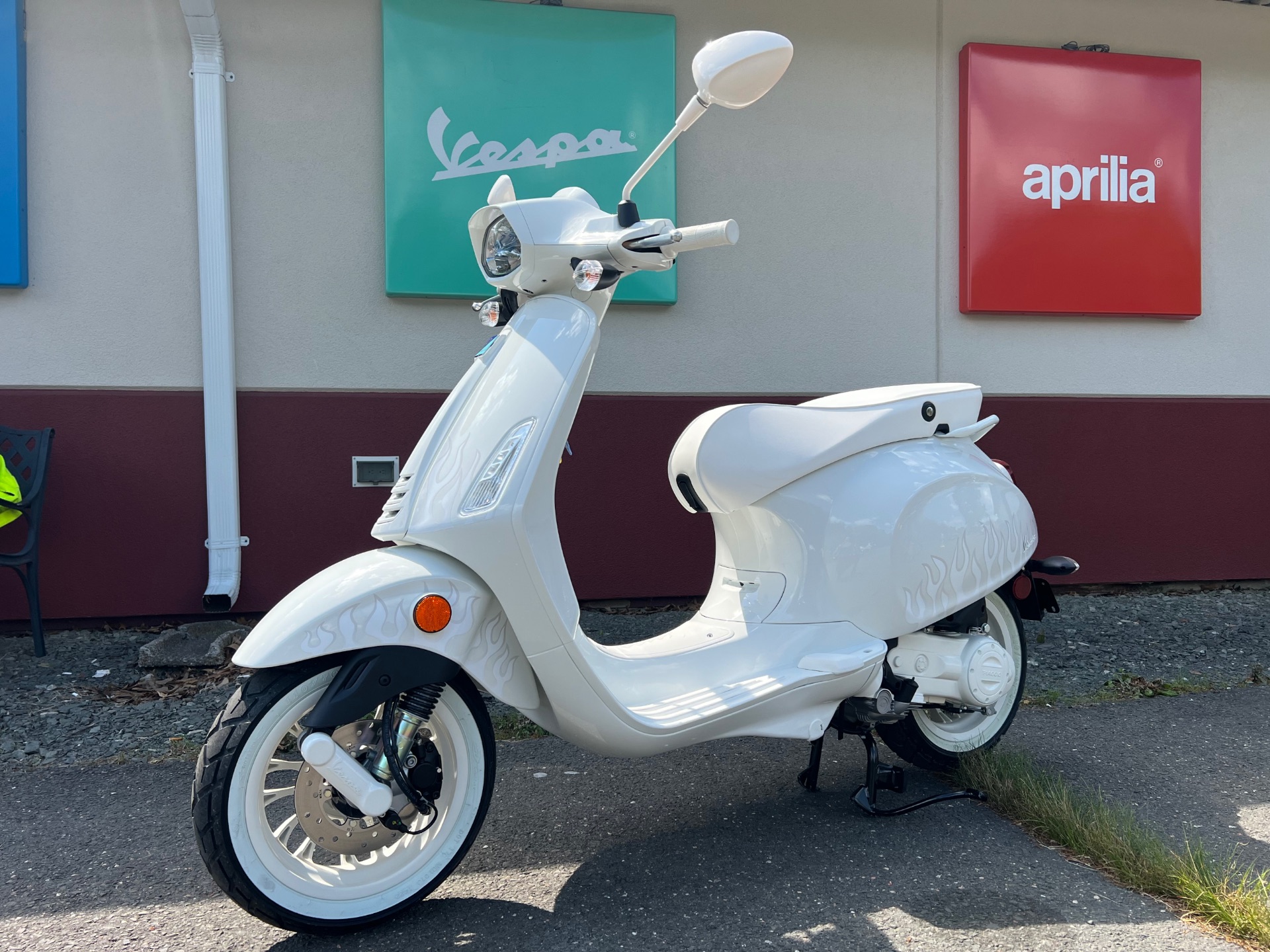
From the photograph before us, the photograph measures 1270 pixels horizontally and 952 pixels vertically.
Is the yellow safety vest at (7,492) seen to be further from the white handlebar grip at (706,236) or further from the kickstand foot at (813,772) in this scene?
the kickstand foot at (813,772)

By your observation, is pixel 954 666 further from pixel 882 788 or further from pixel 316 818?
pixel 316 818

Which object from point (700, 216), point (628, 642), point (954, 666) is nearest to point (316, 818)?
point (954, 666)

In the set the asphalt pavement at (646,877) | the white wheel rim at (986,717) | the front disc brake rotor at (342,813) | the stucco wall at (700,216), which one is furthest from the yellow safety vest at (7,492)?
the white wheel rim at (986,717)

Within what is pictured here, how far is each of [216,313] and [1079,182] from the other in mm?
4417

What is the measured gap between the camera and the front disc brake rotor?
196 centimetres

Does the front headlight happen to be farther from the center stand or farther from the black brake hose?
the center stand

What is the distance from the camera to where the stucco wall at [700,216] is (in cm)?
425

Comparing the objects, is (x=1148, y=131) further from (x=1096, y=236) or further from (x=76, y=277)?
(x=76, y=277)

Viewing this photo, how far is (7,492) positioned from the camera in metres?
3.85

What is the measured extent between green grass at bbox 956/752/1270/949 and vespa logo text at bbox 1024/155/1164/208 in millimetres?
3348

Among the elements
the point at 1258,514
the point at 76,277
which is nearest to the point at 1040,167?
the point at 1258,514

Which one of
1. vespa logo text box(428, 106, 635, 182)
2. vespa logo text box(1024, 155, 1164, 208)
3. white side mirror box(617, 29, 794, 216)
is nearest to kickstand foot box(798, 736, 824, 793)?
white side mirror box(617, 29, 794, 216)

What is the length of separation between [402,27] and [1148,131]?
3.97m

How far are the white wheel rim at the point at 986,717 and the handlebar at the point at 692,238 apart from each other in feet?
4.91
